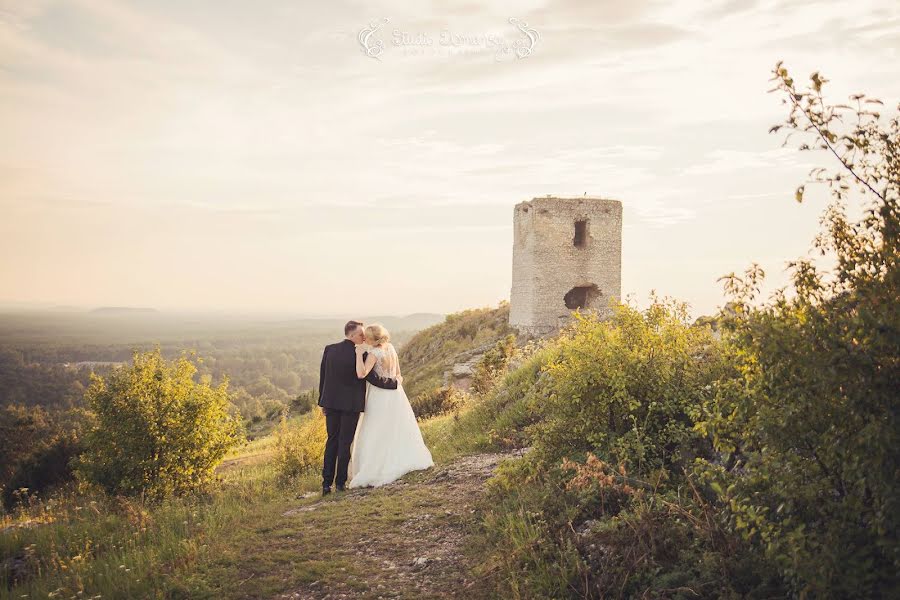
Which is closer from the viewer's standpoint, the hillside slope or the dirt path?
the dirt path

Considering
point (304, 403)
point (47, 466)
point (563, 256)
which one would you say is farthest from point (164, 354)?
point (563, 256)

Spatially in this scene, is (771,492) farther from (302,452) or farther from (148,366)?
(148,366)

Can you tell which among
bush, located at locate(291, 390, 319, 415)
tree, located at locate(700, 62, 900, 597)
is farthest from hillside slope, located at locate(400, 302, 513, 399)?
tree, located at locate(700, 62, 900, 597)

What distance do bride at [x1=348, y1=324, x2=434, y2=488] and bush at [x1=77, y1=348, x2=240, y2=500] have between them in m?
2.55

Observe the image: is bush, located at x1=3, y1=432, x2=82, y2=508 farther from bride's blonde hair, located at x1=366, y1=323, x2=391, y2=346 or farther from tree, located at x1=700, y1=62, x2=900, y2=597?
tree, located at x1=700, y1=62, x2=900, y2=597

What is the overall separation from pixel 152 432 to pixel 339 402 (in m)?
3.10

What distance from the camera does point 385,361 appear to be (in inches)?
356

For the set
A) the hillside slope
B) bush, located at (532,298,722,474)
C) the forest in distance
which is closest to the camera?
bush, located at (532,298,722,474)

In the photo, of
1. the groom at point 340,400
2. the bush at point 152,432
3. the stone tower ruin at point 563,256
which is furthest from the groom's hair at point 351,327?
the stone tower ruin at point 563,256

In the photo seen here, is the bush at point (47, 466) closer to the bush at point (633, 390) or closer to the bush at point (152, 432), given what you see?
the bush at point (152, 432)

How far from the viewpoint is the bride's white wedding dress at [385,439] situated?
28.8 feet

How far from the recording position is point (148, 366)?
9711 millimetres

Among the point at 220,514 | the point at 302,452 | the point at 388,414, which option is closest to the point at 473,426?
the point at 388,414

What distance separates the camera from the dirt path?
491cm
